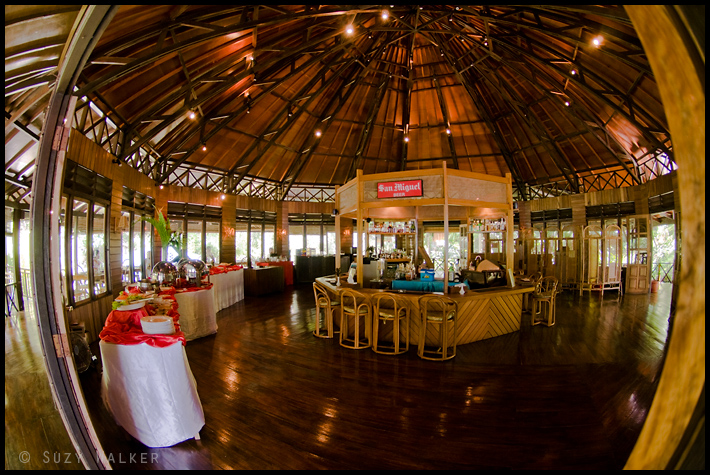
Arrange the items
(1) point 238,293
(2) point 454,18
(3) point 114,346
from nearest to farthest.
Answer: (3) point 114,346 → (2) point 454,18 → (1) point 238,293

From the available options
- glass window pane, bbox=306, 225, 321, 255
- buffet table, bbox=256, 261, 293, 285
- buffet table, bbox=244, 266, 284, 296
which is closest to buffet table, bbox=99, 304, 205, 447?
buffet table, bbox=244, 266, 284, 296

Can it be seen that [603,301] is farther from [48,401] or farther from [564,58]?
[48,401]

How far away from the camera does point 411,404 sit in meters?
3.42

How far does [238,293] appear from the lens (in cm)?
921

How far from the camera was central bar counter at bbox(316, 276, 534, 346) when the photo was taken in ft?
17.6

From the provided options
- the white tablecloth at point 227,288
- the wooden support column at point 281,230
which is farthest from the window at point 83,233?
the wooden support column at point 281,230

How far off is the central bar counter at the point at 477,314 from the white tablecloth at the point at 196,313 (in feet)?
8.08

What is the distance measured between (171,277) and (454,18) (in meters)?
10.00

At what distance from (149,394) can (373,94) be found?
40.3ft

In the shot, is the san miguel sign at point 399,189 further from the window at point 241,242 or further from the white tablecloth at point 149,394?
the window at point 241,242

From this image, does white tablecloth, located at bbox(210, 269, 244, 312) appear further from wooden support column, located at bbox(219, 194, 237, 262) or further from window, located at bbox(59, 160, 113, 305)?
wooden support column, located at bbox(219, 194, 237, 262)

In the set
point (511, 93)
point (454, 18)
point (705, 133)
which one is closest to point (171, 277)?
point (705, 133)

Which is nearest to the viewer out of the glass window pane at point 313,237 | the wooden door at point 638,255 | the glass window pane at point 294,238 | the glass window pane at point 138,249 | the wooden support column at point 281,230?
the glass window pane at point 138,249

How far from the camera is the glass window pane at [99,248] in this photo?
20.2ft
